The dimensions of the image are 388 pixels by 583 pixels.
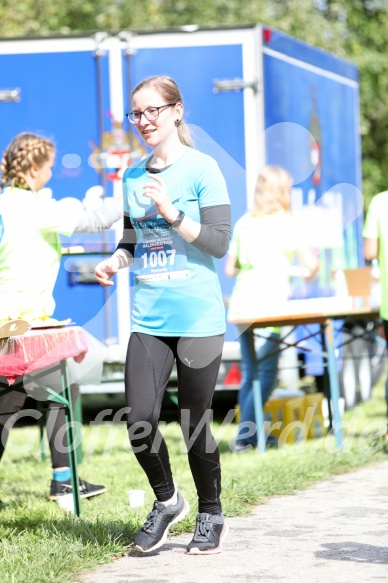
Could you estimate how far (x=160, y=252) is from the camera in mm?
4824

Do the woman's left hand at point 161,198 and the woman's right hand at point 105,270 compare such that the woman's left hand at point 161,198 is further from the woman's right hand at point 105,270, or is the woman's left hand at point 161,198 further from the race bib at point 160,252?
the woman's right hand at point 105,270

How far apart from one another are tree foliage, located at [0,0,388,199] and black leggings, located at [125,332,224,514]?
48.7 ft

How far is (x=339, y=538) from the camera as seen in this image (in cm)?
523

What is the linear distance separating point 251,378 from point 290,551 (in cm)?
351

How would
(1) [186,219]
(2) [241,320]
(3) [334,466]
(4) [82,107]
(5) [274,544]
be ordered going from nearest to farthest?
1. (1) [186,219]
2. (5) [274,544]
3. (3) [334,466]
4. (2) [241,320]
5. (4) [82,107]

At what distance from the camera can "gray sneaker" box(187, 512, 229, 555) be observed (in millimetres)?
4914

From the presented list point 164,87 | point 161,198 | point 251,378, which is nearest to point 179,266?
point 161,198

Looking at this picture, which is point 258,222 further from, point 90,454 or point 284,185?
point 90,454

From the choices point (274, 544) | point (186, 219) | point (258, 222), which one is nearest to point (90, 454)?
point (258, 222)

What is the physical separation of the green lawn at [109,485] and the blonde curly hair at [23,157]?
1.70 meters

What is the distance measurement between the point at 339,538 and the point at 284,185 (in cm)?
364

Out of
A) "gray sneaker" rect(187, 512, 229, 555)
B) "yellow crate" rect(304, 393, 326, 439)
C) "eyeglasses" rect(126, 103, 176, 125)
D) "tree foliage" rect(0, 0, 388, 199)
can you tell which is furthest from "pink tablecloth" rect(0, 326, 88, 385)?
"tree foliage" rect(0, 0, 388, 199)

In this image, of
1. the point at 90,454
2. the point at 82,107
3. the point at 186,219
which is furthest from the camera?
the point at 82,107

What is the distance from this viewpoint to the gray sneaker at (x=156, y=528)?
4.86 metres
